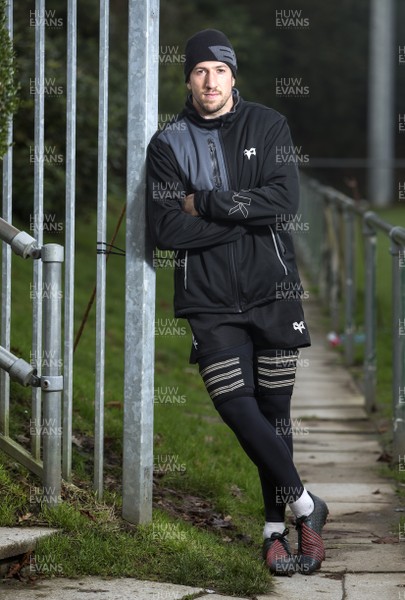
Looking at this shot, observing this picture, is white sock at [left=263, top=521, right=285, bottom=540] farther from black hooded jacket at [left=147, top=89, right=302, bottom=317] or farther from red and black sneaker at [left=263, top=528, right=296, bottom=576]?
black hooded jacket at [left=147, top=89, right=302, bottom=317]

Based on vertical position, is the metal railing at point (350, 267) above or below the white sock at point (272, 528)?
above

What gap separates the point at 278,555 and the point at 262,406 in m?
0.58

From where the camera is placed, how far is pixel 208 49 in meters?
5.14

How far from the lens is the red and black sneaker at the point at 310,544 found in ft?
16.8

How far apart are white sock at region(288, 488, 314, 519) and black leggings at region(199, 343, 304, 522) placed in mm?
28

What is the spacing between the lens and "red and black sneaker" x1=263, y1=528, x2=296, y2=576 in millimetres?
5074

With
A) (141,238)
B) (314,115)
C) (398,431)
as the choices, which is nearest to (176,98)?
(398,431)

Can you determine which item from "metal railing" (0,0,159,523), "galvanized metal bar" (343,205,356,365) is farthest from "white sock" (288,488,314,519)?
"galvanized metal bar" (343,205,356,365)

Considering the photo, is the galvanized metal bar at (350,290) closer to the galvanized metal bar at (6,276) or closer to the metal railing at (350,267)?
the metal railing at (350,267)

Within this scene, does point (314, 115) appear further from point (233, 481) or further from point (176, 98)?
point (233, 481)

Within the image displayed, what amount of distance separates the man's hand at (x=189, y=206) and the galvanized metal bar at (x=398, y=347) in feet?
7.52

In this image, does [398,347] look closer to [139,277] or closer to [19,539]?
[139,277]

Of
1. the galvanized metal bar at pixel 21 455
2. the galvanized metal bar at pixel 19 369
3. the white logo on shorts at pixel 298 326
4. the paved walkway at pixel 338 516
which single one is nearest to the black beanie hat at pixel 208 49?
the white logo on shorts at pixel 298 326

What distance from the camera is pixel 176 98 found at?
1880 cm
